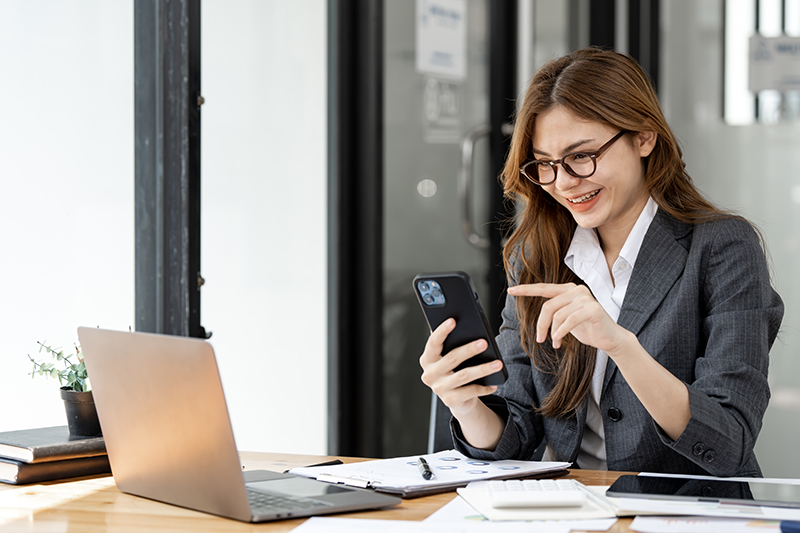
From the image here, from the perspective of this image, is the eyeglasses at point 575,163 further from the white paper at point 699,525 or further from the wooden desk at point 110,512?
the white paper at point 699,525

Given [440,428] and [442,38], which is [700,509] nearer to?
[440,428]

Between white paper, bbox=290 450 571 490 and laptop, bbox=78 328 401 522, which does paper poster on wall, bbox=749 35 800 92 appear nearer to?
white paper, bbox=290 450 571 490

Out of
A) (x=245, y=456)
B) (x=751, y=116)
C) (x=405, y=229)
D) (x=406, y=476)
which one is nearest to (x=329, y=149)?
(x=405, y=229)

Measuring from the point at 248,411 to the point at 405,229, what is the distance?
0.92m

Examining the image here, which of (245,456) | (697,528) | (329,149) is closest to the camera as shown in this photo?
(697,528)

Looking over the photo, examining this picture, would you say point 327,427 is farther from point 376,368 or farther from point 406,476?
point 406,476

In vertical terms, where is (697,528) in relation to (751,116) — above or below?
below

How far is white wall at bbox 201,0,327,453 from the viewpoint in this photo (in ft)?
7.22

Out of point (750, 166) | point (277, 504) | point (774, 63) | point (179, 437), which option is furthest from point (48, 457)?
point (774, 63)

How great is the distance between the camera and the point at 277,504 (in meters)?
1.14

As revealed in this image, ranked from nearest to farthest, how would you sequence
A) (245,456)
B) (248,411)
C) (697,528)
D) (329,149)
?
(697,528)
(245,456)
(248,411)
(329,149)

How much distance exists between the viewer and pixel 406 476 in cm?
132

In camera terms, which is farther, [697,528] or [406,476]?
[406,476]

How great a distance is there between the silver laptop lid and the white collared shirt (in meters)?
0.80
